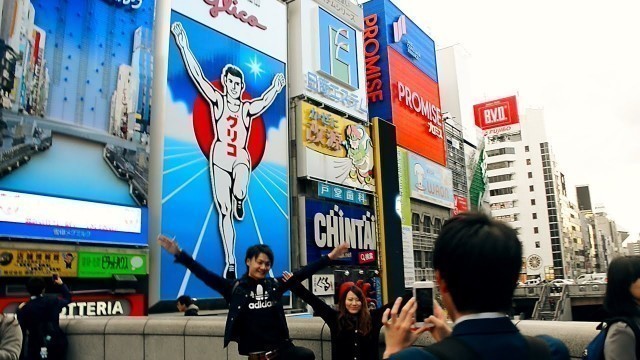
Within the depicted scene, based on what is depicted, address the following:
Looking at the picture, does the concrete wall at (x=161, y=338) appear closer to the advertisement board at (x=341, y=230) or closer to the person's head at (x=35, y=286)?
the person's head at (x=35, y=286)

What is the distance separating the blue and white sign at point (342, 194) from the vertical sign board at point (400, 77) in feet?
25.4

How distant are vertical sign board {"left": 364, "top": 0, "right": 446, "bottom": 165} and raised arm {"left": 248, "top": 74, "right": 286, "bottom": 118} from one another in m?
12.1

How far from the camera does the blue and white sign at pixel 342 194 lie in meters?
26.3

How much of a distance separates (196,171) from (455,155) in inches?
1171

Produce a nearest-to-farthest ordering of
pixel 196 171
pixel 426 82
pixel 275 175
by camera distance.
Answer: pixel 196 171, pixel 275 175, pixel 426 82

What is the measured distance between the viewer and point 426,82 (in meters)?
41.1

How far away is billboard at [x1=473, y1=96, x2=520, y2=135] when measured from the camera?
63.2 meters

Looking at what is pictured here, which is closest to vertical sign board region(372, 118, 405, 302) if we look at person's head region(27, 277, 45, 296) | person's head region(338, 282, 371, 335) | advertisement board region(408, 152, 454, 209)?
advertisement board region(408, 152, 454, 209)

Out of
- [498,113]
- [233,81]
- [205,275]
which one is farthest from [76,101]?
[498,113]

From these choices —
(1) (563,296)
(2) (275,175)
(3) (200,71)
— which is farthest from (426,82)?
(3) (200,71)

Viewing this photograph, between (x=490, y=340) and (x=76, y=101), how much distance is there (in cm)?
1637

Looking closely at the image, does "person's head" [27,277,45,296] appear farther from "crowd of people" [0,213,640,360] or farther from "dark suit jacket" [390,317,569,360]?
"dark suit jacket" [390,317,569,360]

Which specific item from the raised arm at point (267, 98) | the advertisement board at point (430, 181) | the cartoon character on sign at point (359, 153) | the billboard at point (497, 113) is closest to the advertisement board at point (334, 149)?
the cartoon character on sign at point (359, 153)

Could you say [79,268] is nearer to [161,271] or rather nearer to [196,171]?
[161,271]
